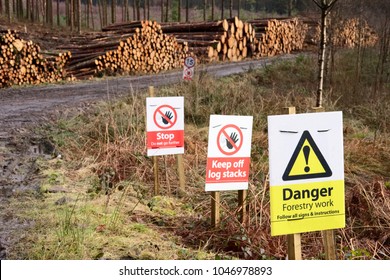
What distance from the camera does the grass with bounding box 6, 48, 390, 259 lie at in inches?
146

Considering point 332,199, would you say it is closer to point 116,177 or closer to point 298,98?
point 116,177

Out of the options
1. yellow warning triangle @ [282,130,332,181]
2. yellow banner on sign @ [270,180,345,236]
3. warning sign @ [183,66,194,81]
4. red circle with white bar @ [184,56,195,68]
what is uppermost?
red circle with white bar @ [184,56,195,68]

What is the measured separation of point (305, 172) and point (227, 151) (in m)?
1.41

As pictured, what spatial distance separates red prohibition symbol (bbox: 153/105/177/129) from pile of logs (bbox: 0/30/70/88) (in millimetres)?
9806

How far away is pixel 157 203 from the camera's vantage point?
16.3ft

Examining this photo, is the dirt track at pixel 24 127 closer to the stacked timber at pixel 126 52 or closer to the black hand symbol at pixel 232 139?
the black hand symbol at pixel 232 139

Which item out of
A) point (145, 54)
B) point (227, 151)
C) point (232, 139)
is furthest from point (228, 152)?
point (145, 54)

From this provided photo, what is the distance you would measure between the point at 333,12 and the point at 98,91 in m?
8.03


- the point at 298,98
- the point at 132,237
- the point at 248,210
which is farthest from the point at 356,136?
the point at 132,237

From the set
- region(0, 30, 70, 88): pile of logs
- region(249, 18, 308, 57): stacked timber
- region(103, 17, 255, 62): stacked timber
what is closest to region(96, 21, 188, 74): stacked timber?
region(103, 17, 255, 62): stacked timber

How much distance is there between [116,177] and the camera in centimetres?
562

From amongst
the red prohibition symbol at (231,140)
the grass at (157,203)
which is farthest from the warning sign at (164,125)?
the red prohibition symbol at (231,140)

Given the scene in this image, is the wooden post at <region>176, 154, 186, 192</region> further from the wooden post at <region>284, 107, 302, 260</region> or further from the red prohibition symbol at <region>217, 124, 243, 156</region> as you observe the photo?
the wooden post at <region>284, 107, 302, 260</region>

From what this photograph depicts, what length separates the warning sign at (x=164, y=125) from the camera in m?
5.04
